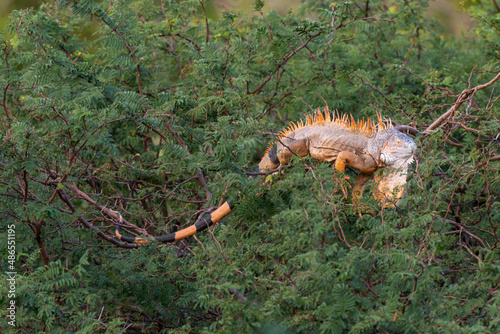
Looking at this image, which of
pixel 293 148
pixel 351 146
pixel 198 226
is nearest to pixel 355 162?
pixel 351 146

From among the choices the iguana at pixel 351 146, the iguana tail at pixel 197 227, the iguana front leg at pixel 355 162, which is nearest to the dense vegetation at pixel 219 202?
the iguana tail at pixel 197 227

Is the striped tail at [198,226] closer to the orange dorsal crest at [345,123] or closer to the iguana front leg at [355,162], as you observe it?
the orange dorsal crest at [345,123]

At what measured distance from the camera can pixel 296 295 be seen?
110 inches

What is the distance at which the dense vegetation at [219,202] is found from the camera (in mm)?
2863

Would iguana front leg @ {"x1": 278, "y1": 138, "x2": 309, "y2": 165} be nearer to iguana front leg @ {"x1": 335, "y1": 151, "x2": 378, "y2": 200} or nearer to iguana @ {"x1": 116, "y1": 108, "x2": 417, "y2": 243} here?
iguana @ {"x1": 116, "y1": 108, "x2": 417, "y2": 243}

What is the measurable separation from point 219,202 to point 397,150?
5.73 feet

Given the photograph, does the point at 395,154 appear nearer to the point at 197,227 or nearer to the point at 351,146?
the point at 351,146

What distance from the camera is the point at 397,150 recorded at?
4887mm

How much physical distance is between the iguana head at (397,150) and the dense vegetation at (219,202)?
0.54 feet

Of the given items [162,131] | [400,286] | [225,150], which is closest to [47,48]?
[162,131]

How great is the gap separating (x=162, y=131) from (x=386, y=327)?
2.60m

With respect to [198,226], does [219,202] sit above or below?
above

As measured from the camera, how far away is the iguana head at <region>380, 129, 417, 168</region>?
188 inches

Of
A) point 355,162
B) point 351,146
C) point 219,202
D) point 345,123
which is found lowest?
point 355,162
